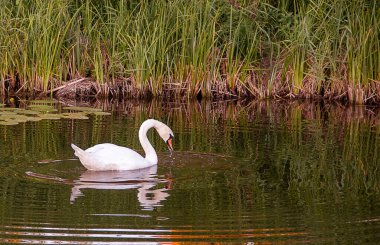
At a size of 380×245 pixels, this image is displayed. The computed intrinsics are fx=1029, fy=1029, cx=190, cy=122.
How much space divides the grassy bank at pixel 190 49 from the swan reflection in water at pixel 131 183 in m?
5.35

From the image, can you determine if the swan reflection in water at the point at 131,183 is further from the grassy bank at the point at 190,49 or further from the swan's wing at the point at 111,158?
the grassy bank at the point at 190,49

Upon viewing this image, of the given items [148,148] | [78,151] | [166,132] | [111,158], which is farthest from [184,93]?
[78,151]

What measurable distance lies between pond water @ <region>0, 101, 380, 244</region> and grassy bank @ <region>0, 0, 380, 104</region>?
1.59 meters

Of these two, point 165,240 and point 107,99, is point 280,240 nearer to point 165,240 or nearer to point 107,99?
point 165,240

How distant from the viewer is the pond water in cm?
752

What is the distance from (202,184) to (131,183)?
0.65 meters

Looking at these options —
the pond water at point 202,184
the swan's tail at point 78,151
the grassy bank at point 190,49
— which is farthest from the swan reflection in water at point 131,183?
the grassy bank at point 190,49

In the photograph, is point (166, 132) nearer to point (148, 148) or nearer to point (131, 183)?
point (148, 148)

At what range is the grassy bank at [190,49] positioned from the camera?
49.5 feet

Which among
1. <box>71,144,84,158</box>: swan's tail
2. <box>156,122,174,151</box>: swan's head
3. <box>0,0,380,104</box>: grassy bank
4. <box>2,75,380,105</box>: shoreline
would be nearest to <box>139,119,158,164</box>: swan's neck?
<box>156,122,174,151</box>: swan's head

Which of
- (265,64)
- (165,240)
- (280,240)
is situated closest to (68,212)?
(165,240)

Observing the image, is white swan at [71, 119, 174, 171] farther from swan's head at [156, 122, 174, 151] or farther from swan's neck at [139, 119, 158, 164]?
swan's head at [156, 122, 174, 151]

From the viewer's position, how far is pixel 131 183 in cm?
927

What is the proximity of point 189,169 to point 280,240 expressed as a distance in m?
2.69
